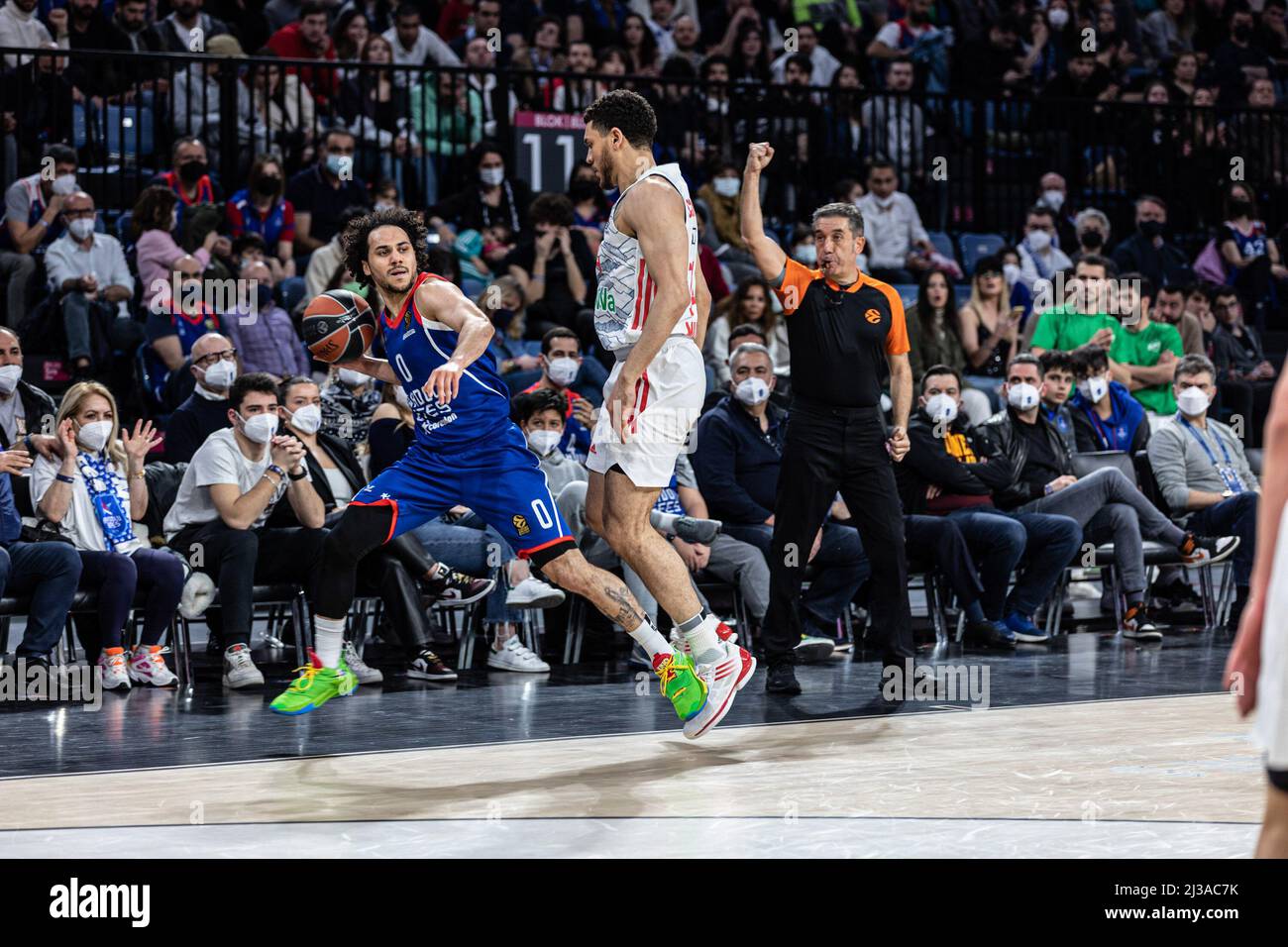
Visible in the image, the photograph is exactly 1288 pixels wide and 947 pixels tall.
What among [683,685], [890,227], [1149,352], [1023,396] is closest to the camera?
[683,685]

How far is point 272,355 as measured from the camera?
863 centimetres

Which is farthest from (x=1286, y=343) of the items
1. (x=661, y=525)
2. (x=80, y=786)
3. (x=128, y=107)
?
(x=80, y=786)

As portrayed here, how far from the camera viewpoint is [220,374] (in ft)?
24.5

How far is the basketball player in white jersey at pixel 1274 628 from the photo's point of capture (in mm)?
2141

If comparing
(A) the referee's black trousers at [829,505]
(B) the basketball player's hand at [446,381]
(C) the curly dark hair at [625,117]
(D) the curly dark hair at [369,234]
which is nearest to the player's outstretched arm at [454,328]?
(B) the basketball player's hand at [446,381]

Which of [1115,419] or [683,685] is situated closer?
[683,685]

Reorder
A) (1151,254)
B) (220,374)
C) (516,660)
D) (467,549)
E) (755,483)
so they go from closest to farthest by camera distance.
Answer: (516,660)
(467,549)
(220,374)
(755,483)
(1151,254)

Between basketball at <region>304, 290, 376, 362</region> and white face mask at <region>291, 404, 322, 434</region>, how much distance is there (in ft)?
6.20

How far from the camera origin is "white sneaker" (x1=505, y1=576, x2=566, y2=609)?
6727mm

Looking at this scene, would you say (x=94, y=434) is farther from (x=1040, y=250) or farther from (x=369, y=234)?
(x=1040, y=250)

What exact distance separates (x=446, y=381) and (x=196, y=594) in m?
2.51

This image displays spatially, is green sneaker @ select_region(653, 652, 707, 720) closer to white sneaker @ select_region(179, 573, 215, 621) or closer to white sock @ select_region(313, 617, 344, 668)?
white sock @ select_region(313, 617, 344, 668)

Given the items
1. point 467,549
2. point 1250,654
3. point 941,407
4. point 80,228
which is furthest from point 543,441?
point 1250,654

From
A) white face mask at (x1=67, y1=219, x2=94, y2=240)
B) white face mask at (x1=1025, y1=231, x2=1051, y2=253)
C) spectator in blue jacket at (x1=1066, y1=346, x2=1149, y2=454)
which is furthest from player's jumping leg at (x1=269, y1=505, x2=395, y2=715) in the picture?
white face mask at (x1=1025, y1=231, x2=1051, y2=253)
